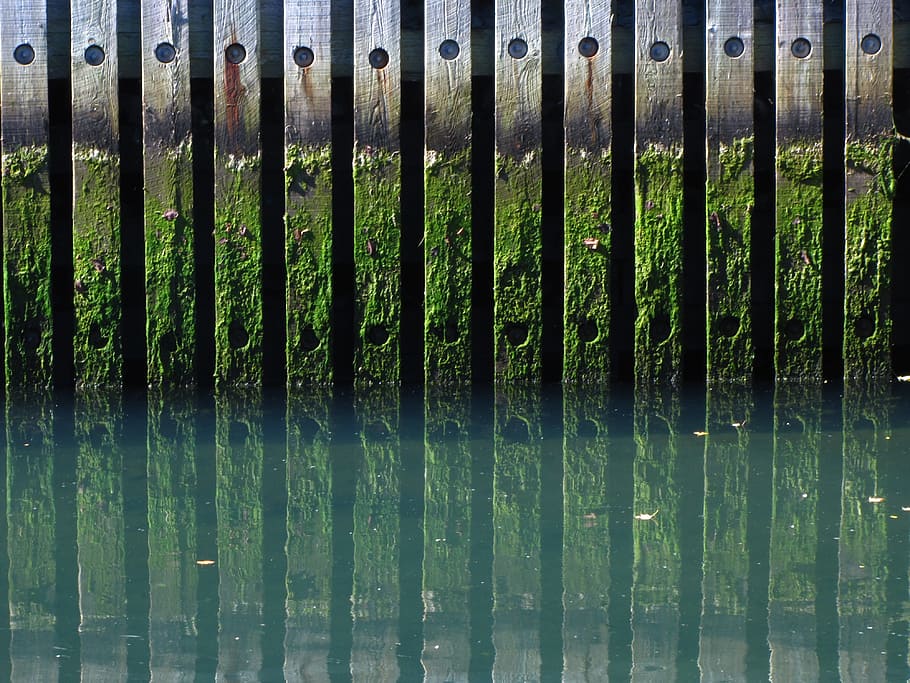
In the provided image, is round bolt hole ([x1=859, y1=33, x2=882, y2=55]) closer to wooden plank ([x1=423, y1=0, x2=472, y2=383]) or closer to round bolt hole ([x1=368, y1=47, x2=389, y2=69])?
wooden plank ([x1=423, y1=0, x2=472, y2=383])

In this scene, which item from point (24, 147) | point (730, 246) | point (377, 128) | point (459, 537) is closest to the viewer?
point (459, 537)

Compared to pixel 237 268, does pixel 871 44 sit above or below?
above

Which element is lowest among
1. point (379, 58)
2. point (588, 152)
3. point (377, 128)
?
point (588, 152)

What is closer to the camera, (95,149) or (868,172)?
(95,149)

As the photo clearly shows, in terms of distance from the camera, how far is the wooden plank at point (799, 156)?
660 cm

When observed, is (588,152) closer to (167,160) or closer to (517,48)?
(517,48)

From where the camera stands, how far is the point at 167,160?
21.2 feet

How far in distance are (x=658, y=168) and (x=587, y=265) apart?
1.81 feet

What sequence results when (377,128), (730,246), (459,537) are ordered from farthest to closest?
(730,246) < (377,128) < (459,537)

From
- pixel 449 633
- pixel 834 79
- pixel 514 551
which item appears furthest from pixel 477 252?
pixel 449 633

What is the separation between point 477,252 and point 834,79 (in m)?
2.02

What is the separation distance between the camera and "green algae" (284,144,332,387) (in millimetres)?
6508

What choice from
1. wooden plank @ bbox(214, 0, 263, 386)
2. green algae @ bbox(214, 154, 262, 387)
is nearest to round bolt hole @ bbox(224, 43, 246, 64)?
wooden plank @ bbox(214, 0, 263, 386)

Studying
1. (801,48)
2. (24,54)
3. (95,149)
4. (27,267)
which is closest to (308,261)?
(95,149)
